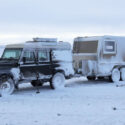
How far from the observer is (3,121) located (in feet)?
24.2

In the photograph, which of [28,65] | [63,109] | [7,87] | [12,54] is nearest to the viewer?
[63,109]

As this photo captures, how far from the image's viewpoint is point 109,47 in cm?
1652

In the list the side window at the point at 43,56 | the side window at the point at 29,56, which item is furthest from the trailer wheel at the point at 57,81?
the side window at the point at 29,56

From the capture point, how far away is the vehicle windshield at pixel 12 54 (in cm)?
1241

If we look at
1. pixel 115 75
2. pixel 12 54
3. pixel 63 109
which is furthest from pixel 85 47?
pixel 63 109

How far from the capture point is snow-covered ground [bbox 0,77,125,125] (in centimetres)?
738

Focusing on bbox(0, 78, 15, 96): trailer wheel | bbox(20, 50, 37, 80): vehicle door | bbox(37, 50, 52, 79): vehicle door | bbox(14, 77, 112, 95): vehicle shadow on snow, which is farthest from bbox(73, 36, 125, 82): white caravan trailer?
bbox(0, 78, 15, 96): trailer wheel

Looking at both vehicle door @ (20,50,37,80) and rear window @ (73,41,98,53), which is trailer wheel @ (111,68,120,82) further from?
vehicle door @ (20,50,37,80)

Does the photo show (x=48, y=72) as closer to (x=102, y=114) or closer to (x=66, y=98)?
(x=66, y=98)

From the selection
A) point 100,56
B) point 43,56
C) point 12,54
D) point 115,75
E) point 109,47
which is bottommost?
point 115,75

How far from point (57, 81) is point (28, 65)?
6.27 feet

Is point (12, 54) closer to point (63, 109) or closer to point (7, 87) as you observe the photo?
point (7, 87)

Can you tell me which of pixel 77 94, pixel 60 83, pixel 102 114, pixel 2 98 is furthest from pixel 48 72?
pixel 102 114

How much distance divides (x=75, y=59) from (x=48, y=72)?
11.8 feet
